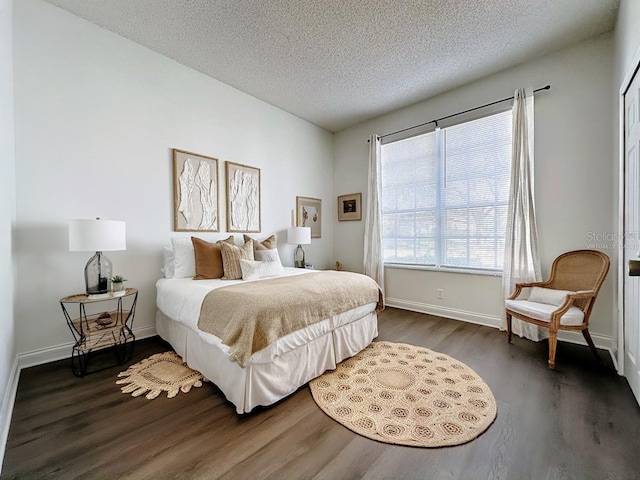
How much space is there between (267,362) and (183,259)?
165 cm

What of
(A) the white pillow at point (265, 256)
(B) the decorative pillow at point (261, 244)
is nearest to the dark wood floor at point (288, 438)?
(A) the white pillow at point (265, 256)

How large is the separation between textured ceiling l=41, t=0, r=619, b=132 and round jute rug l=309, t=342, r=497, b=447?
3.01 metres

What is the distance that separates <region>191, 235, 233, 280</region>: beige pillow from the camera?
2756 mm

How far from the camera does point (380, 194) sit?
4.32 meters

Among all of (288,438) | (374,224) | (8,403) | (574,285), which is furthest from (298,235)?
(574,285)

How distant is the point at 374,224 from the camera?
430 cm

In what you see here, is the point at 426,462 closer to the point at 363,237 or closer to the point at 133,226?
the point at 133,226

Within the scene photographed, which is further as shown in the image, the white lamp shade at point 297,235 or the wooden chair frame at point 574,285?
the white lamp shade at point 297,235

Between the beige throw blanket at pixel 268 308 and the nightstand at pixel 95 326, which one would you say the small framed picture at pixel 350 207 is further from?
the nightstand at pixel 95 326

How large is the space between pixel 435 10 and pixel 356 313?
8.90 ft

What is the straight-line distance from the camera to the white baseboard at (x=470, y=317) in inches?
104

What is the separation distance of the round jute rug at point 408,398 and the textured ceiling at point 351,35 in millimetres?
3009

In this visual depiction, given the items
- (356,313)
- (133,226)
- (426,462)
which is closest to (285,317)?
(356,313)

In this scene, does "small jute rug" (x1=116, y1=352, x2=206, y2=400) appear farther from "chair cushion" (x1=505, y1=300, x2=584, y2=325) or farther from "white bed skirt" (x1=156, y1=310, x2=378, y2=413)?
"chair cushion" (x1=505, y1=300, x2=584, y2=325)
